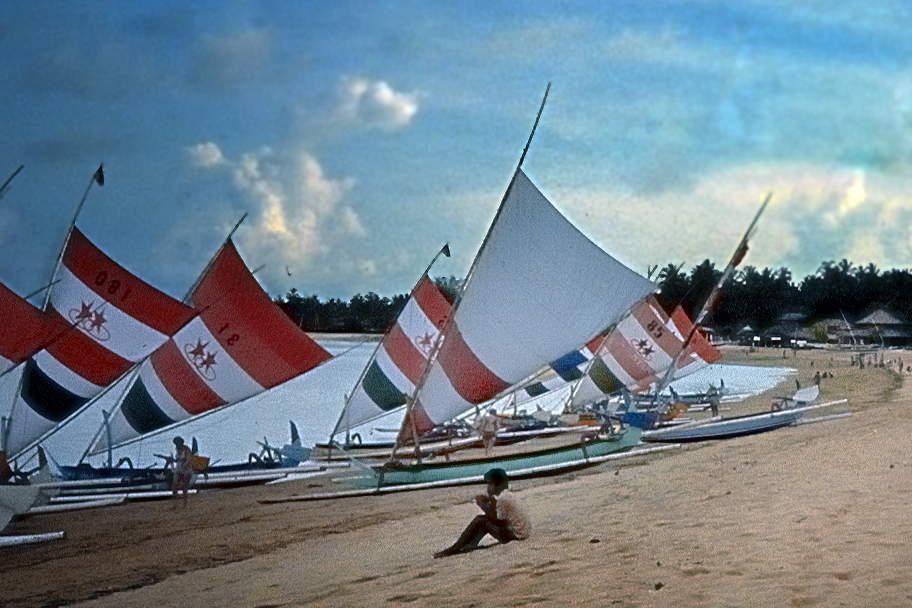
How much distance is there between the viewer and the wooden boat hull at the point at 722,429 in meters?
19.8

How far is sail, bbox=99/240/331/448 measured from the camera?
55.8 feet

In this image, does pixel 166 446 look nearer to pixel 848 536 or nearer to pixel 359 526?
pixel 359 526

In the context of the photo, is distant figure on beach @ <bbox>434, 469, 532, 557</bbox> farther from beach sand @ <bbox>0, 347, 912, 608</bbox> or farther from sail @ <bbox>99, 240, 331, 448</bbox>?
sail @ <bbox>99, 240, 331, 448</bbox>

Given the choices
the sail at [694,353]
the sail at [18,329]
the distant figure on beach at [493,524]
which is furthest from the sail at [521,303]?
the sail at [694,353]

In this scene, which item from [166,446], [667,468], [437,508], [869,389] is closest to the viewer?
[437,508]

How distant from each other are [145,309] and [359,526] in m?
6.55

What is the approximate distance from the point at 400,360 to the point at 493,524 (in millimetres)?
11324

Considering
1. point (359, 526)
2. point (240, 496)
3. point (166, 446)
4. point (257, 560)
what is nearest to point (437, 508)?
point (359, 526)

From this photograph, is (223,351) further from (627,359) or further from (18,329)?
(627,359)

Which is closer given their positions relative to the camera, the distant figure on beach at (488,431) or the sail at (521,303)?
the sail at (521,303)

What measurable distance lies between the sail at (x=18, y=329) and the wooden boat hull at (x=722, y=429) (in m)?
13.1

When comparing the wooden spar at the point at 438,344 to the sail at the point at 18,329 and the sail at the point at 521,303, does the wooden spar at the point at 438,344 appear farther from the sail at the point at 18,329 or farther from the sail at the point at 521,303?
the sail at the point at 18,329

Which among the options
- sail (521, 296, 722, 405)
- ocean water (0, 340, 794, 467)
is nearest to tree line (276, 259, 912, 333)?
ocean water (0, 340, 794, 467)

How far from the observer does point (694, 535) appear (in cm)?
815
